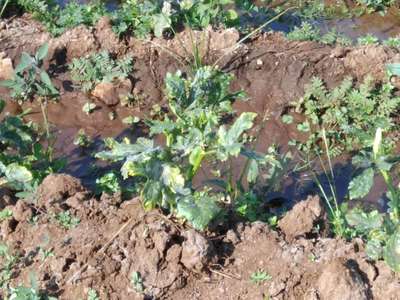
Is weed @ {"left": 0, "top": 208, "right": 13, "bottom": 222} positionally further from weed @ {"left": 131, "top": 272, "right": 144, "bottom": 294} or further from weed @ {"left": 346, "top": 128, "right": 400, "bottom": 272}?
weed @ {"left": 346, "top": 128, "right": 400, "bottom": 272}

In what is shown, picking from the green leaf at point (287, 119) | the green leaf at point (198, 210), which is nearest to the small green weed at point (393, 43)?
the green leaf at point (287, 119)

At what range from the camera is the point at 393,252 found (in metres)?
3.18

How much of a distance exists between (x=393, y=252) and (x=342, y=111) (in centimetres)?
206

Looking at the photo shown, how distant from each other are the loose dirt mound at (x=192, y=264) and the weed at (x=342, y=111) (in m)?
1.51

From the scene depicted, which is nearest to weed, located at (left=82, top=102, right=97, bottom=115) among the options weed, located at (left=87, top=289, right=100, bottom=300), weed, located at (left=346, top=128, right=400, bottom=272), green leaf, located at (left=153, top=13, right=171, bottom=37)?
green leaf, located at (left=153, top=13, right=171, bottom=37)

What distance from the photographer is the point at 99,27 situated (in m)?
5.56

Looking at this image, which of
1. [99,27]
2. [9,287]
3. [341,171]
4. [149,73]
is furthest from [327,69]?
[9,287]

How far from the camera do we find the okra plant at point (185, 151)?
3.21m

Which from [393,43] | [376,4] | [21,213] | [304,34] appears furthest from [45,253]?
[376,4]

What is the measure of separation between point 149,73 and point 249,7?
1350mm

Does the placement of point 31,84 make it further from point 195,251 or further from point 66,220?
point 195,251

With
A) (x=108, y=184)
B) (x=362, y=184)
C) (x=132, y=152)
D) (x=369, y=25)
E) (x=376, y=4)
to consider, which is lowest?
(x=369, y=25)

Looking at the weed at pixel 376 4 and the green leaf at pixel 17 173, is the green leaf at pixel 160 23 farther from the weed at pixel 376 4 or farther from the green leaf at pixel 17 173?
the weed at pixel 376 4

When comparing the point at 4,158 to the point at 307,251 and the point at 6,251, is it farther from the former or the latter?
the point at 307,251
